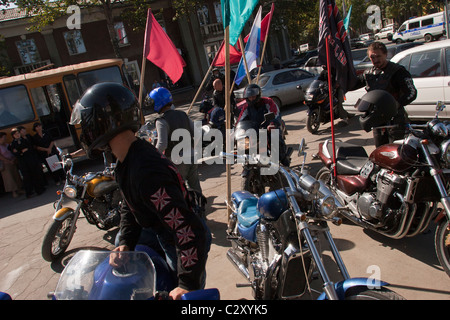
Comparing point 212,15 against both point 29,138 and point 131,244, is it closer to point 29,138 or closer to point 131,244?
point 29,138

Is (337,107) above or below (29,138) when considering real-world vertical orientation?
below

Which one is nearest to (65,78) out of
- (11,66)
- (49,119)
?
(49,119)

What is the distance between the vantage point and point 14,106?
9.44 meters

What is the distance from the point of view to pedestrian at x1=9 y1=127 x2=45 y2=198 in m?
8.14

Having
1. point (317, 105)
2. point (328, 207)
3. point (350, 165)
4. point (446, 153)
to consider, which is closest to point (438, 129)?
point (446, 153)

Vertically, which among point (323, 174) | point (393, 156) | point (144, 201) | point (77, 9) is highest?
point (77, 9)

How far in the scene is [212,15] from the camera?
29.6m

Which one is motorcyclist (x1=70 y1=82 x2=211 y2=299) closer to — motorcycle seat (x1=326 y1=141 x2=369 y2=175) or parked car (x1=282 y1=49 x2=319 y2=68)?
motorcycle seat (x1=326 y1=141 x2=369 y2=175)

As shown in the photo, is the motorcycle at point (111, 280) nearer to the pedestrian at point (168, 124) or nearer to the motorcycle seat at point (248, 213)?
the motorcycle seat at point (248, 213)

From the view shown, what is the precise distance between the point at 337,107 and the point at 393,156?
231 inches

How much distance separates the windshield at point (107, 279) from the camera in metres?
1.46

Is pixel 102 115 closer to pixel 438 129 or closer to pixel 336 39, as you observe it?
pixel 438 129

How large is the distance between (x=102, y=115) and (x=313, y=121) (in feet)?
23.7

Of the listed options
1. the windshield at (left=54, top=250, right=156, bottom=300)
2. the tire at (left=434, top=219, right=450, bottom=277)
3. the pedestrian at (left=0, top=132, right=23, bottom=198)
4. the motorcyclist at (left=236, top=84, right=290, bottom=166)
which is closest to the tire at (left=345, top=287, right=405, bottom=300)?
the windshield at (left=54, top=250, right=156, bottom=300)
